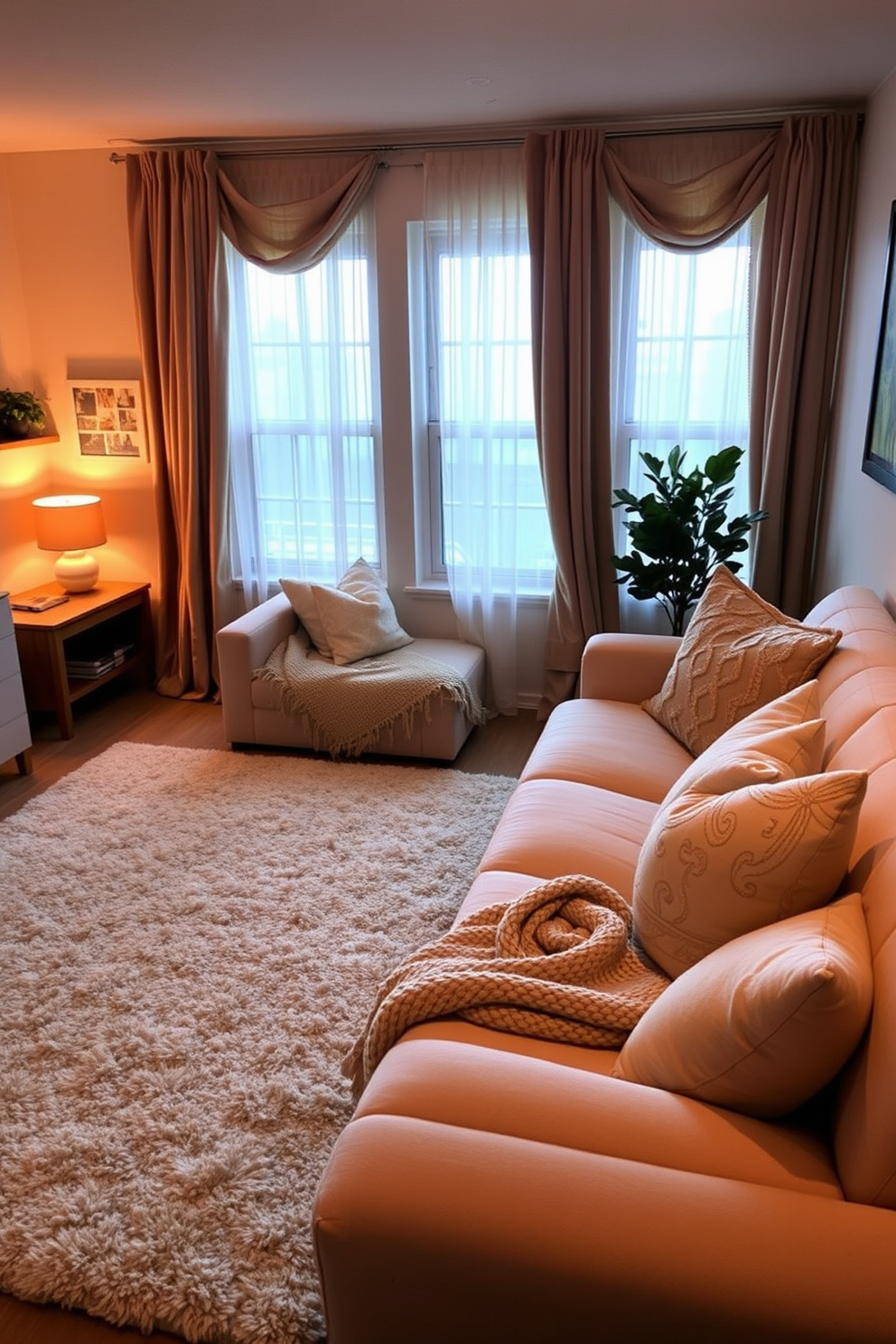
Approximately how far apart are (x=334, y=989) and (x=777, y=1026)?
1505 mm

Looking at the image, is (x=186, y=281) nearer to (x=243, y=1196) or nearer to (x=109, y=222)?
(x=109, y=222)

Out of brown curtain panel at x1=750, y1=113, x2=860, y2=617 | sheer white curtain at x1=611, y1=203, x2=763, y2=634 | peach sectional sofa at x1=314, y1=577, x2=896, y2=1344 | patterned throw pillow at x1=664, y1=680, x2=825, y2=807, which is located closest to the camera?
peach sectional sofa at x1=314, y1=577, x2=896, y2=1344

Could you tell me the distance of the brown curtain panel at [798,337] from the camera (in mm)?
3361

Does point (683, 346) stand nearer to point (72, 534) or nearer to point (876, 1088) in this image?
point (72, 534)

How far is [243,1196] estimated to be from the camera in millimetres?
1838

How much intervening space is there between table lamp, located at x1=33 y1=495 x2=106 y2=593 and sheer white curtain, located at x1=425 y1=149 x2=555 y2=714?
63.4 inches

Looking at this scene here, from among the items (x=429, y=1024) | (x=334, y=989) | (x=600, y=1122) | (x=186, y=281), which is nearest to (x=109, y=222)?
(x=186, y=281)

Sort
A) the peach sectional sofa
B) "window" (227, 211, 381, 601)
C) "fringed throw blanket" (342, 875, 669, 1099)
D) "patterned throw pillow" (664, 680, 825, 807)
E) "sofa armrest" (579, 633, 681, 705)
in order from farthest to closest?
"window" (227, 211, 381, 601) → "sofa armrest" (579, 633, 681, 705) → "patterned throw pillow" (664, 680, 825, 807) → "fringed throw blanket" (342, 875, 669, 1099) → the peach sectional sofa

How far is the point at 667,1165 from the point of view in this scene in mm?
1183

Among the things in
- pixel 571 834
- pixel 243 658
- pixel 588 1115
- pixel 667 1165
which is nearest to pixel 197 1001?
pixel 571 834

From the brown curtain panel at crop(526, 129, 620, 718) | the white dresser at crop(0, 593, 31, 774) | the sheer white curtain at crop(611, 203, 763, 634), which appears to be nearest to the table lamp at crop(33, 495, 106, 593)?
the white dresser at crop(0, 593, 31, 774)

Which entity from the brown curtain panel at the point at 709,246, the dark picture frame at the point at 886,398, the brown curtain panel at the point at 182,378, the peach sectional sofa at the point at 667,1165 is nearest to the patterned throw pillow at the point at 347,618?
the brown curtain panel at the point at 182,378

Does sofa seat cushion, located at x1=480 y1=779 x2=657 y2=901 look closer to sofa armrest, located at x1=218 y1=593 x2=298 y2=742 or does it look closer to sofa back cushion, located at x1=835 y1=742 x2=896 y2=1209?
sofa back cushion, located at x1=835 y1=742 x2=896 y2=1209

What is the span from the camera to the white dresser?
3494mm
